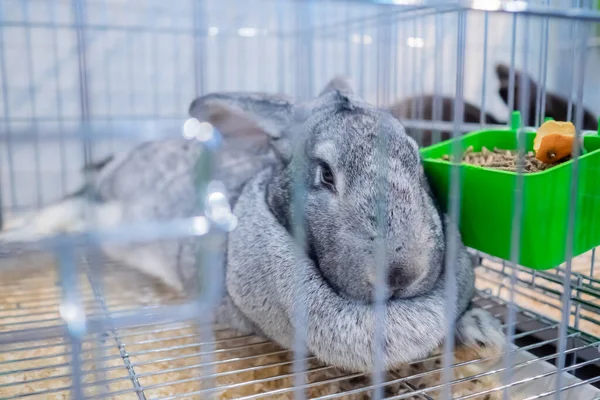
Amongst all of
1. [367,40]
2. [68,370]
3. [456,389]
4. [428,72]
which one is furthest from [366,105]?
[428,72]

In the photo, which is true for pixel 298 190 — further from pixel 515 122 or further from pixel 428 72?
pixel 428 72

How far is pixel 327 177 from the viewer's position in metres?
1.00

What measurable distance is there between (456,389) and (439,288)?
7.7 inches

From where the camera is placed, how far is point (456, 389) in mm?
1018

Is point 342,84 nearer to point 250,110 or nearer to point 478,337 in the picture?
point 250,110

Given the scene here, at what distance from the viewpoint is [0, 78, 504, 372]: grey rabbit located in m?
0.90

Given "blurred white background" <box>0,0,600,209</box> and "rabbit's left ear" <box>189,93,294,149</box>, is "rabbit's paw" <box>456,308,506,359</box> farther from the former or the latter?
"blurred white background" <box>0,0,600,209</box>

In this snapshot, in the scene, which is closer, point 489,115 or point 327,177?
point 327,177

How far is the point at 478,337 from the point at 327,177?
0.40 metres

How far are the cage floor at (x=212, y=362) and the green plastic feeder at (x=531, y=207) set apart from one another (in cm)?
19

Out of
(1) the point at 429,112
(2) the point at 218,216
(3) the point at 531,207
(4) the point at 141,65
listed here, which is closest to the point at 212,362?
(2) the point at 218,216

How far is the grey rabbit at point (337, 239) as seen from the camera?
90 cm

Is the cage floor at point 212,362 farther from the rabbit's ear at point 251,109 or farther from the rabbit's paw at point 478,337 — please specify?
the rabbit's ear at point 251,109

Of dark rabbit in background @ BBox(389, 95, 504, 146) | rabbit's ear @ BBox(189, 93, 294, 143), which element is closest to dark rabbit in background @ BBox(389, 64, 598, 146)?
dark rabbit in background @ BBox(389, 95, 504, 146)
